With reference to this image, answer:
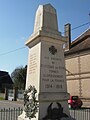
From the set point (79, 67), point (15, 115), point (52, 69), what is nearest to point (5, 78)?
point (79, 67)

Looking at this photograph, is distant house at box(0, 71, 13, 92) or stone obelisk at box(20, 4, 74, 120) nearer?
stone obelisk at box(20, 4, 74, 120)

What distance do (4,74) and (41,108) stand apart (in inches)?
2653

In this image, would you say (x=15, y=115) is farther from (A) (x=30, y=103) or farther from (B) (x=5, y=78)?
(B) (x=5, y=78)

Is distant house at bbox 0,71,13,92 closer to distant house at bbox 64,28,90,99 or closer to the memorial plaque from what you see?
distant house at bbox 64,28,90,99

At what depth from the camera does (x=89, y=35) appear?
110 feet

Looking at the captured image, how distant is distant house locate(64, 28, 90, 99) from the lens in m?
29.6

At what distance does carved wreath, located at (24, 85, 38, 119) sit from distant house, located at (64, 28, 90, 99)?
22086 mm

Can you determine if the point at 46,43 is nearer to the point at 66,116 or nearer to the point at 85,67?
the point at 66,116

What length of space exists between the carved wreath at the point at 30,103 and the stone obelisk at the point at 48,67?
0.16 meters

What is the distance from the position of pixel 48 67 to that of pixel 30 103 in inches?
51.6

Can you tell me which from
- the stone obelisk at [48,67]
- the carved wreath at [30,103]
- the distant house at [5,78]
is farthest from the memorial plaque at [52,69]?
the distant house at [5,78]

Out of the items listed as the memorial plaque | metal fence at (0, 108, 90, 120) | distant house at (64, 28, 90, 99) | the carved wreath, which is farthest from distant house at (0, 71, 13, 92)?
the memorial plaque

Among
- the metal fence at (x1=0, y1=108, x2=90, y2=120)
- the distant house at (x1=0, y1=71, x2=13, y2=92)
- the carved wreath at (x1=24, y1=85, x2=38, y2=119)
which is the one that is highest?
the distant house at (x1=0, y1=71, x2=13, y2=92)

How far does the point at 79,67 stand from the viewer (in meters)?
30.9
